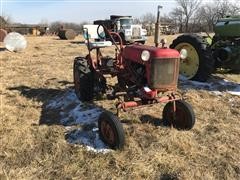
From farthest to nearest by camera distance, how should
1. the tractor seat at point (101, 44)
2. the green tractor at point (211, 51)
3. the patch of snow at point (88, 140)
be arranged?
the green tractor at point (211, 51) < the tractor seat at point (101, 44) < the patch of snow at point (88, 140)

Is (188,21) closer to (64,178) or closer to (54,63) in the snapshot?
(54,63)

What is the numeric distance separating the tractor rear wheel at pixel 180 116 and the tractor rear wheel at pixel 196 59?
9.28 ft

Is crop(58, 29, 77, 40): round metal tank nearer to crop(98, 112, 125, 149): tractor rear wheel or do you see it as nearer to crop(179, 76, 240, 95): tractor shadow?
crop(179, 76, 240, 95): tractor shadow

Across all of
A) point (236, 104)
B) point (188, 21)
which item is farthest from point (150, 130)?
point (188, 21)

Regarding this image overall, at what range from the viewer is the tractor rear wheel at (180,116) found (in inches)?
241

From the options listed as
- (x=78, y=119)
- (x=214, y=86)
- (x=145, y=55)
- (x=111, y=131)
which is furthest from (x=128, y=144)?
(x=214, y=86)

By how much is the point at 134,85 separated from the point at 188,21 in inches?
2803

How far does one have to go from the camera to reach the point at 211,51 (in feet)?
30.3

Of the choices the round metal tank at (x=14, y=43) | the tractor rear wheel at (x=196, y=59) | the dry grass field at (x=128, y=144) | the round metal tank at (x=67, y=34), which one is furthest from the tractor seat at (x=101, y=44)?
the round metal tank at (x=67, y=34)

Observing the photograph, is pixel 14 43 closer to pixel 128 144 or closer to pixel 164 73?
pixel 164 73

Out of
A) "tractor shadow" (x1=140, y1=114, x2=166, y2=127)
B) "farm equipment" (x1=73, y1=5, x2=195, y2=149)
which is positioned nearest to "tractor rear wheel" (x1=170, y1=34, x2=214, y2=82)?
"farm equipment" (x1=73, y1=5, x2=195, y2=149)

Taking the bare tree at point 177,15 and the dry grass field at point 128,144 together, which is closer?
the dry grass field at point 128,144

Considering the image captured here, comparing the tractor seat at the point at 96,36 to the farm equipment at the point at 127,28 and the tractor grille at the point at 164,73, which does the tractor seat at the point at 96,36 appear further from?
the farm equipment at the point at 127,28

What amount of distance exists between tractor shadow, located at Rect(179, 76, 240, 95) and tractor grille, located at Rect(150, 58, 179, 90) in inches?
112
